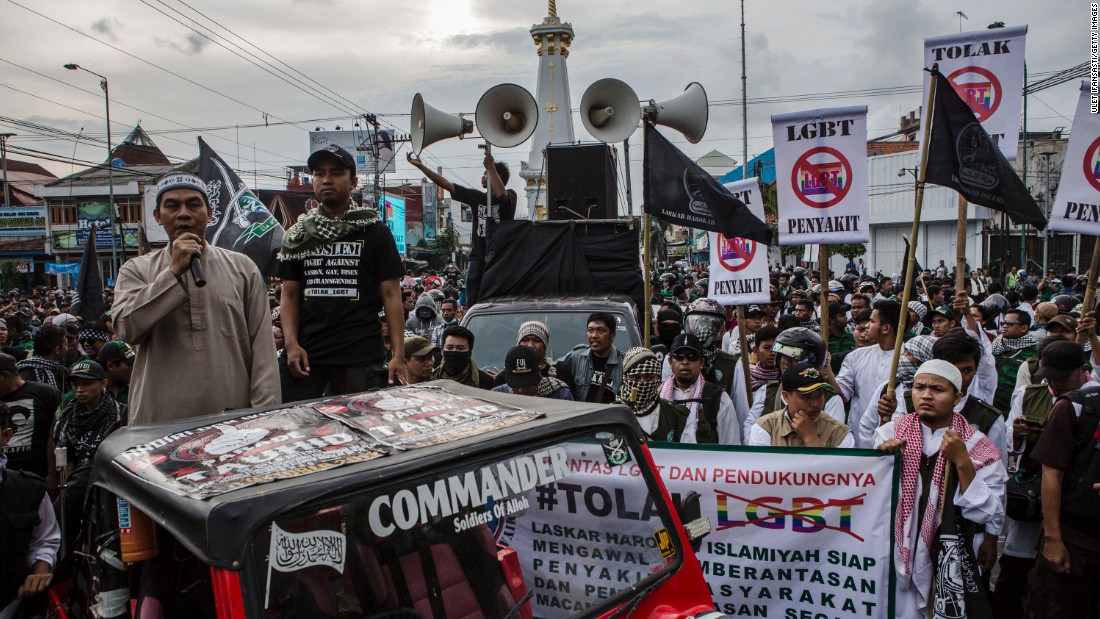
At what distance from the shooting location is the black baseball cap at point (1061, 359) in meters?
4.72

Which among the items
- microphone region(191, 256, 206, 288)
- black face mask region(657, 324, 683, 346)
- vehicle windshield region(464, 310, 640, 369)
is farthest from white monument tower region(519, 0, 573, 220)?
microphone region(191, 256, 206, 288)

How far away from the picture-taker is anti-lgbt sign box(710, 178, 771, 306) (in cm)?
648

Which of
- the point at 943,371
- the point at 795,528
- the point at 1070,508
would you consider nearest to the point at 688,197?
the point at 943,371

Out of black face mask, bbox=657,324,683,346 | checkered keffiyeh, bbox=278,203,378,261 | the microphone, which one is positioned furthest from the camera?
black face mask, bbox=657,324,683,346

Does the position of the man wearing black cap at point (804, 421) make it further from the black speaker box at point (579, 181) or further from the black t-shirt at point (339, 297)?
the black speaker box at point (579, 181)

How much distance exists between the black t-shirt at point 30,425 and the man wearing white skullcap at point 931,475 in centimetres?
486

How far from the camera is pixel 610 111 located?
1059 cm

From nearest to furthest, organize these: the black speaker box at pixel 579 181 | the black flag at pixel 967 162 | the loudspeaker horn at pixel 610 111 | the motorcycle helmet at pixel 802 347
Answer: the black flag at pixel 967 162 < the motorcycle helmet at pixel 802 347 < the loudspeaker horn at pixel 610 111 < the black speaker box at pixel 579 181

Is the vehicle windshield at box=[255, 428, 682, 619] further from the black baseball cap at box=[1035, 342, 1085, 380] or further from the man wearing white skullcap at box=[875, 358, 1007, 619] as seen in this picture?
the black baseball cap at box=[1035, 342, 1085, 380]

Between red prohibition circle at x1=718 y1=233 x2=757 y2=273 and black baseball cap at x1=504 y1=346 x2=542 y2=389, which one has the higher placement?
red prohibition circle at x1=718 y1=233 x2=757 y2=273

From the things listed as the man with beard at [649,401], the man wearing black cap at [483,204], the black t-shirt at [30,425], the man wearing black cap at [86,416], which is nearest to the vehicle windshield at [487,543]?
the man with beard at [649,401]

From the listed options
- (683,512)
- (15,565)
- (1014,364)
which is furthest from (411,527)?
(1014,364)

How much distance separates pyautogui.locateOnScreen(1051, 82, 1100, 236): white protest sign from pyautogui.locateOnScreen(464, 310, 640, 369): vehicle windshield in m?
3.32

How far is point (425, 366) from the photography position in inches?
241
